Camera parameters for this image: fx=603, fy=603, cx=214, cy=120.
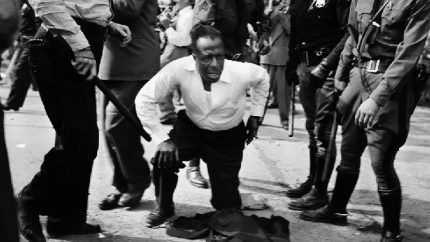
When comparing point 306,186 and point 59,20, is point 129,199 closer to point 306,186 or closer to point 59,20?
point 306,186

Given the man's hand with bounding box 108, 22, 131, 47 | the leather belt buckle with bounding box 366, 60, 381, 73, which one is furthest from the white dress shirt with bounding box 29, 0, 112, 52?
the leather belt buckle with bounding box 366, 60, 381, 73

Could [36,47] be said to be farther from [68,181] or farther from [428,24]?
[428,24]

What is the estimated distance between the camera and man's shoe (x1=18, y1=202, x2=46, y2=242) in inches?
136

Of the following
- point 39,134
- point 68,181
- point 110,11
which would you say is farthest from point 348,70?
point 39,134

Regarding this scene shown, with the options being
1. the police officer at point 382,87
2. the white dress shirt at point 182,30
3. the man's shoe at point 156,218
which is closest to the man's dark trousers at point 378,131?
the police officer at point 382,87

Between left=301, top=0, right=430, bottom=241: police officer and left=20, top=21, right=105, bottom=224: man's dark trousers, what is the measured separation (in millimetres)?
1562

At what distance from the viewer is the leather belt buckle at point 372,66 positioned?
3523mm

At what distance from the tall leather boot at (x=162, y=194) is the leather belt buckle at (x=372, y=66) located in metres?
1.37

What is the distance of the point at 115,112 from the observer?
4258 mm

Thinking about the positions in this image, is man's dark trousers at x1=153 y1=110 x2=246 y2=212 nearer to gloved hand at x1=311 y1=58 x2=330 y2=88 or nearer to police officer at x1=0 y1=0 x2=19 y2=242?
gloved hand at x1=311 y1=58 x2=330 y2=88

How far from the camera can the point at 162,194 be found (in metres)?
3.94

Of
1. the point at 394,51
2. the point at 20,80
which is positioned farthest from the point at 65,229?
the point at 20,80

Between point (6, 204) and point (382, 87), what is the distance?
2076 mm

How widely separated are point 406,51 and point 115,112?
2.04 metres
